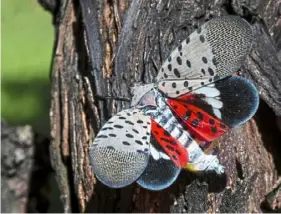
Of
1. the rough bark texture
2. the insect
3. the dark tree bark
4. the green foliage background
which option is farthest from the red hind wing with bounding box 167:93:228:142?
the green foliage background

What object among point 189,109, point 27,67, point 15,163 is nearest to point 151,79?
point 189,109

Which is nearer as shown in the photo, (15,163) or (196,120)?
(196,120)

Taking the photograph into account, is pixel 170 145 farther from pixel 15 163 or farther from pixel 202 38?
pixel 15 163

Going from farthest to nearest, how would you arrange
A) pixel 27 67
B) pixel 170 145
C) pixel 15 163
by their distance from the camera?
1. pixel 27 67
2. pixel 15 163
3. pixel 170 145

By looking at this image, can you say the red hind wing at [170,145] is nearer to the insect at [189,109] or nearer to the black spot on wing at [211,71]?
the insect at [189,109]

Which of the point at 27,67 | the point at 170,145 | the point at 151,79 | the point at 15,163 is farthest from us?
the point at 27,67

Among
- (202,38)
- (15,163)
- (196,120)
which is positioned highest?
(202,38)

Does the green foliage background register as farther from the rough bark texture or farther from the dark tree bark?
the rough bark texture

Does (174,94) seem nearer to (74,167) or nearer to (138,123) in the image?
(138,123)
